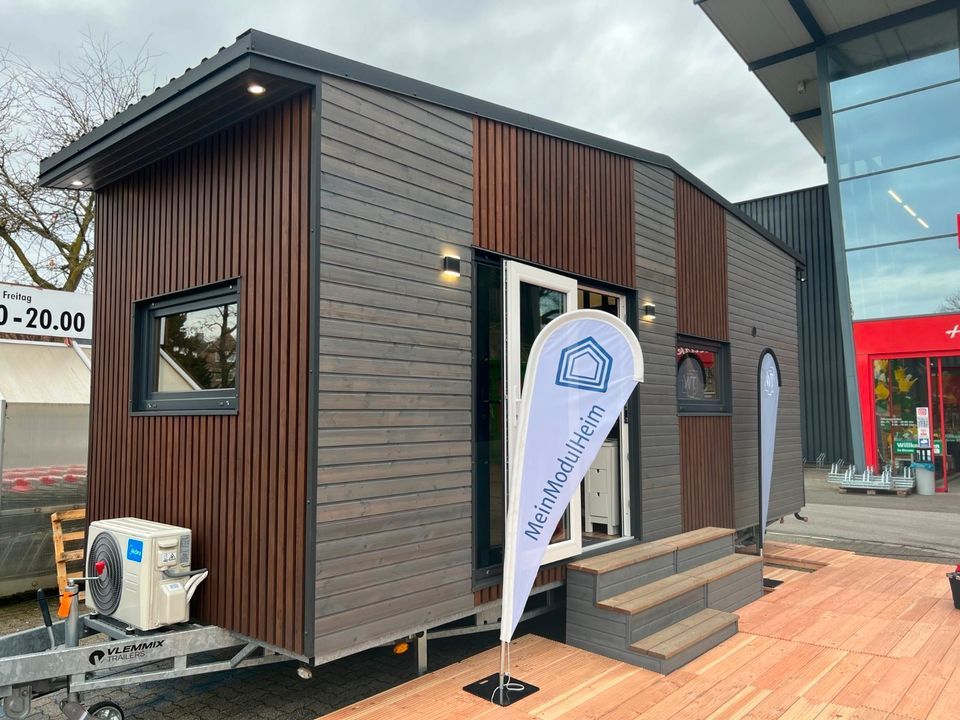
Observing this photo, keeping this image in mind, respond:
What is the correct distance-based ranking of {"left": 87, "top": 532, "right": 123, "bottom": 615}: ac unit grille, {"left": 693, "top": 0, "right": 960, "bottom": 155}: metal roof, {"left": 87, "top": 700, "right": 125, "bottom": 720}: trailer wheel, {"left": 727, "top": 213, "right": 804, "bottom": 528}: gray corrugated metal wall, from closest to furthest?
{"left": 87, "top": 700, "right": 125, "bottom": 720}: trailer wheel → {"left": 87, "top": 532, "right": 123, "bottom": 615}: ac unit grille → {"left": 727, "top": 213, "right": 804, "bottom": 528}: gray corrugated metal wall → {"left": 693, "top": 0, "right": 960, "bottom": 155}: metal roof

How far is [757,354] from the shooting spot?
7031 millimetres

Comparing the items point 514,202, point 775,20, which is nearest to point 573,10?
point 775,20

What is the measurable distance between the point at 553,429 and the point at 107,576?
2347 mm

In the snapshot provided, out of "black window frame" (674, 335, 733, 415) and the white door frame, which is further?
"black window frame" (674, 335, 733, 415)

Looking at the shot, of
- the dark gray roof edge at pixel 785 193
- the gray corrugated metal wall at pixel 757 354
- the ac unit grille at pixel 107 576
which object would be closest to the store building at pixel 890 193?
the dark gray roof edge at pixel 785 193

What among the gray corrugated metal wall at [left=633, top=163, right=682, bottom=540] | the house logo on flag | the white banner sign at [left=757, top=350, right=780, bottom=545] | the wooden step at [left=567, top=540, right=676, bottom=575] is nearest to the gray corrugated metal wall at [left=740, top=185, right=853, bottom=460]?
the white banner sign at [left=757, top=350, right=780, bottom=545]

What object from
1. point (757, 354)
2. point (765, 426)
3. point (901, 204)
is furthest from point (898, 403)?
point (765, 426)

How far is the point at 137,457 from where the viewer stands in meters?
3.86

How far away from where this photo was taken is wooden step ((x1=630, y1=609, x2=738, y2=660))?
11.5ft

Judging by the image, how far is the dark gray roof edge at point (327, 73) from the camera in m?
2.78

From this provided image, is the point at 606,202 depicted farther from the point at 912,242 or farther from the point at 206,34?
the point at 912,242

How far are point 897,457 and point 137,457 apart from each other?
14.4 metres

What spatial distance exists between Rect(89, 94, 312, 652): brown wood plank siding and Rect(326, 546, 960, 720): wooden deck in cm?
81

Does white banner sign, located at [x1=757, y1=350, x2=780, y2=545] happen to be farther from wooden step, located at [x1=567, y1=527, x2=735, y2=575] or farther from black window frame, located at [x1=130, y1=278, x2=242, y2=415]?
black window frame, located at [x1=130, y1=278, x2=242, y2=415]
